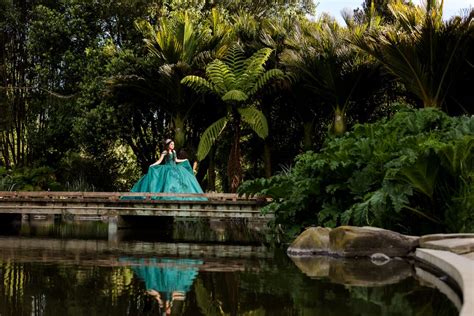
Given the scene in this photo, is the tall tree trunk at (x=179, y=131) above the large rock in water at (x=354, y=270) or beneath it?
above

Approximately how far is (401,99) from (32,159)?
13859 millimetres

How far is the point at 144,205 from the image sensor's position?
52.6ft

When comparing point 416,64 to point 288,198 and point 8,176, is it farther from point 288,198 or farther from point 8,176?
point 8,176

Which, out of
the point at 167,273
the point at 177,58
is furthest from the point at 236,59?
the point at 167,273

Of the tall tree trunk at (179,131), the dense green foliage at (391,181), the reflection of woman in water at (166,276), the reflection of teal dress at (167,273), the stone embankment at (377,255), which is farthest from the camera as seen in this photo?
the tall tree trunk at (179,131)

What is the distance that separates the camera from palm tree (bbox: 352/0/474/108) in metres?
16.0

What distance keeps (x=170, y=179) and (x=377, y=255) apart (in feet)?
30.1

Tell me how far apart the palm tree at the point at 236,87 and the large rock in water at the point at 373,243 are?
11.0 meters

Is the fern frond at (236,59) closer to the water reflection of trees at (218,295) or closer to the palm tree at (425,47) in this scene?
the palm tree at (425,47)

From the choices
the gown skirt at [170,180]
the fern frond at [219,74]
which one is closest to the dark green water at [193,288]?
the gown skirt at [170,180]

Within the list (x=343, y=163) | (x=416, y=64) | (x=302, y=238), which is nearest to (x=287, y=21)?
(x=416, y=64)

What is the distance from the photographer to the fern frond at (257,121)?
19.7m

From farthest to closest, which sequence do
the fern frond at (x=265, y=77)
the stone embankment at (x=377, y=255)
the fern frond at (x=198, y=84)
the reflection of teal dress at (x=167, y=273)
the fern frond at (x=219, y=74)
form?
1. the fern frond at (x=265, y=77)
2. the fern frond at (x=219, y=74)
3. the fern frond at (x=198, y=84)
4. the stone embankment at (x=377, y=255)
5. the reflection of teal dress at (x=167, y=273)

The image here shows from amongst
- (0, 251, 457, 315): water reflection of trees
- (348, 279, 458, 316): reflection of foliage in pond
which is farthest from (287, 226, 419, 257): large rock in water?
(348, 279, 458, 316): reflection of foliage in pond
